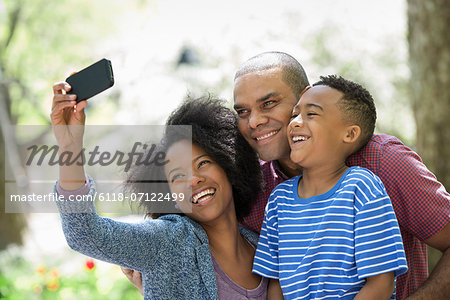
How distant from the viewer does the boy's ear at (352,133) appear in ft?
7.22

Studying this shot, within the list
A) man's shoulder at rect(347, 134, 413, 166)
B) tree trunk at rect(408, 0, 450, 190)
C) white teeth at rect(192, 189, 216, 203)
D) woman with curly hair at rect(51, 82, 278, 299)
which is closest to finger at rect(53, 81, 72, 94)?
woman with curly hair at rect(51, 82, 278, 299)

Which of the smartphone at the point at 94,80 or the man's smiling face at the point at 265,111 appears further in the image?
the man's smiling face at the point at 265,111

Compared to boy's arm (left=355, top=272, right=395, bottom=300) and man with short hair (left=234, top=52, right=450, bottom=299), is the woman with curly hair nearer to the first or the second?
man with short hair (left=234, top=52, right=450, bottom=299)

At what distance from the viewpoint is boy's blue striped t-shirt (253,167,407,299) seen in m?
1.88

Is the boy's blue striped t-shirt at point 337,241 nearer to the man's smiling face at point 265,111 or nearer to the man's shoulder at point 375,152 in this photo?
the man's shoulder at point 375,152

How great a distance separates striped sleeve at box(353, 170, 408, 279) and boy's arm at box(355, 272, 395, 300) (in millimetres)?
40

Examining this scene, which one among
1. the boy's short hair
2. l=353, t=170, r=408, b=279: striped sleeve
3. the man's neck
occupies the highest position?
the boy's short hair

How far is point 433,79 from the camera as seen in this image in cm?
464

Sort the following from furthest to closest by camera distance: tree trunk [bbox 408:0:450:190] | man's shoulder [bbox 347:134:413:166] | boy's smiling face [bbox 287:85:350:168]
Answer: tree trunk [bbox 408:0:450:190]
man's shoulder [bbox 347:134:413:166]
boy's smiling face [bbox 287:85:350:168]

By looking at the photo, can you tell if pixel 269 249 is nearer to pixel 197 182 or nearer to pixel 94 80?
pixel 197 182

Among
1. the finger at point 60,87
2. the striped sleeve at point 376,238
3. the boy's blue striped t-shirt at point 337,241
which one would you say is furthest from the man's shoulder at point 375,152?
the finger at point 60,87

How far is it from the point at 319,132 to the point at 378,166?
1.06 ft

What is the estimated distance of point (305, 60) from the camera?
426 inches

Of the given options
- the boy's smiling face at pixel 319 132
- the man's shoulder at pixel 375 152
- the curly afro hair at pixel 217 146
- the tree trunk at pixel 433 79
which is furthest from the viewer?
the tree trunk at pixel 433 79
